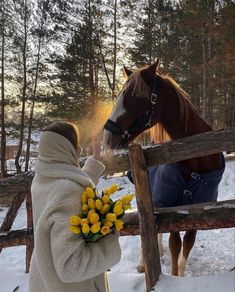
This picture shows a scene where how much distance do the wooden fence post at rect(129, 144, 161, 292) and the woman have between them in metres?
1.16

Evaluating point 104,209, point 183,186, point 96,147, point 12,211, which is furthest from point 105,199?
point 12,211

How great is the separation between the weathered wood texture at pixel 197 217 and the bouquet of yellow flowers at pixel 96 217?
1.46 m

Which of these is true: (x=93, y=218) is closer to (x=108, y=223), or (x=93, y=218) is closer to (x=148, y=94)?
(x=108, y=223)

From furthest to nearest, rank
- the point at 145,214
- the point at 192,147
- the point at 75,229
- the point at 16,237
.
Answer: the point at 16,237 → the point at 145,214 → the point at 192,147 → the point at 75,229

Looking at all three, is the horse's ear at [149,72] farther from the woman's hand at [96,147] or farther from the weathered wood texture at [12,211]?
the weathered wood texture at [12,211]

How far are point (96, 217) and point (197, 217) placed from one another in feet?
5.51

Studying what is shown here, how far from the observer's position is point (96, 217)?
184 centimetres

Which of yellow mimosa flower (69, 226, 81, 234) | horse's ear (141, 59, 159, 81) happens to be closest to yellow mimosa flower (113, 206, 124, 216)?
yellow mimosa flower (69, 226, 81, 234)

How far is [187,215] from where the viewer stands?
130 inches

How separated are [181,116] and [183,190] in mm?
712

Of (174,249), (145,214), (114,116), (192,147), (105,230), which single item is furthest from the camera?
(174,249)

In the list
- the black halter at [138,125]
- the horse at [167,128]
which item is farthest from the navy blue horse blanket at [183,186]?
the black halter at [138,125]

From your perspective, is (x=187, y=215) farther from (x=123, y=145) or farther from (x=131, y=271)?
(x=131, y=271)

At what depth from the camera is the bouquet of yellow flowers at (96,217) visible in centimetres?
178
